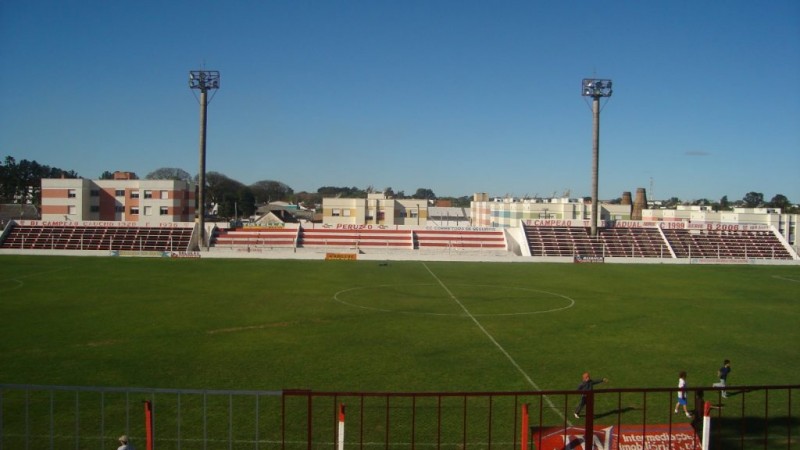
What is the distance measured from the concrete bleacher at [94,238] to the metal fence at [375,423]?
Result: 43155mm

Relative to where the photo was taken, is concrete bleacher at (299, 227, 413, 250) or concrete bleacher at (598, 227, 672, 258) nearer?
concrete bleacher at (598, 227, 672, 258)

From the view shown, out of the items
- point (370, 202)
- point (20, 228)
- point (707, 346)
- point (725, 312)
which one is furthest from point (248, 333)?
point (370, 202)

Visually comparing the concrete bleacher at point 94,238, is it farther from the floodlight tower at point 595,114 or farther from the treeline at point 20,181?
the treeline at point 20,181

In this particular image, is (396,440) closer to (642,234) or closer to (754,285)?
(754,285)

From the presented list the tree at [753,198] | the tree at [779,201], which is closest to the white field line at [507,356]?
the tree at [779,201]

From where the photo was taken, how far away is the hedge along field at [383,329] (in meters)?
A: 16.3

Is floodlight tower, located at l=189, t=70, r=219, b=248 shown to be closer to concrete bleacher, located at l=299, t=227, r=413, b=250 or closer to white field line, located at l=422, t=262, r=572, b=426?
concrete bleacher, located at l=299, t=227, r=413, b=250

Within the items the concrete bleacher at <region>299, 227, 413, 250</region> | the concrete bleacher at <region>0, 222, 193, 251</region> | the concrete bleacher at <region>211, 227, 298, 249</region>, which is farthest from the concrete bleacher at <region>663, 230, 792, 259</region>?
the concrete bleacher at <region>0, 222, 193, 251</region>

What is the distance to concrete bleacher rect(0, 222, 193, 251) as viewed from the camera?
2137 inches

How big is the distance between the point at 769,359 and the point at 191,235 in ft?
161

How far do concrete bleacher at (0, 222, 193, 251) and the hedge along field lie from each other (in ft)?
46.0

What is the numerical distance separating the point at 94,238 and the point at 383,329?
43615 millimetres

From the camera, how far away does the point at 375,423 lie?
41.7ft

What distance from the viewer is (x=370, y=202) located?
279 feet
